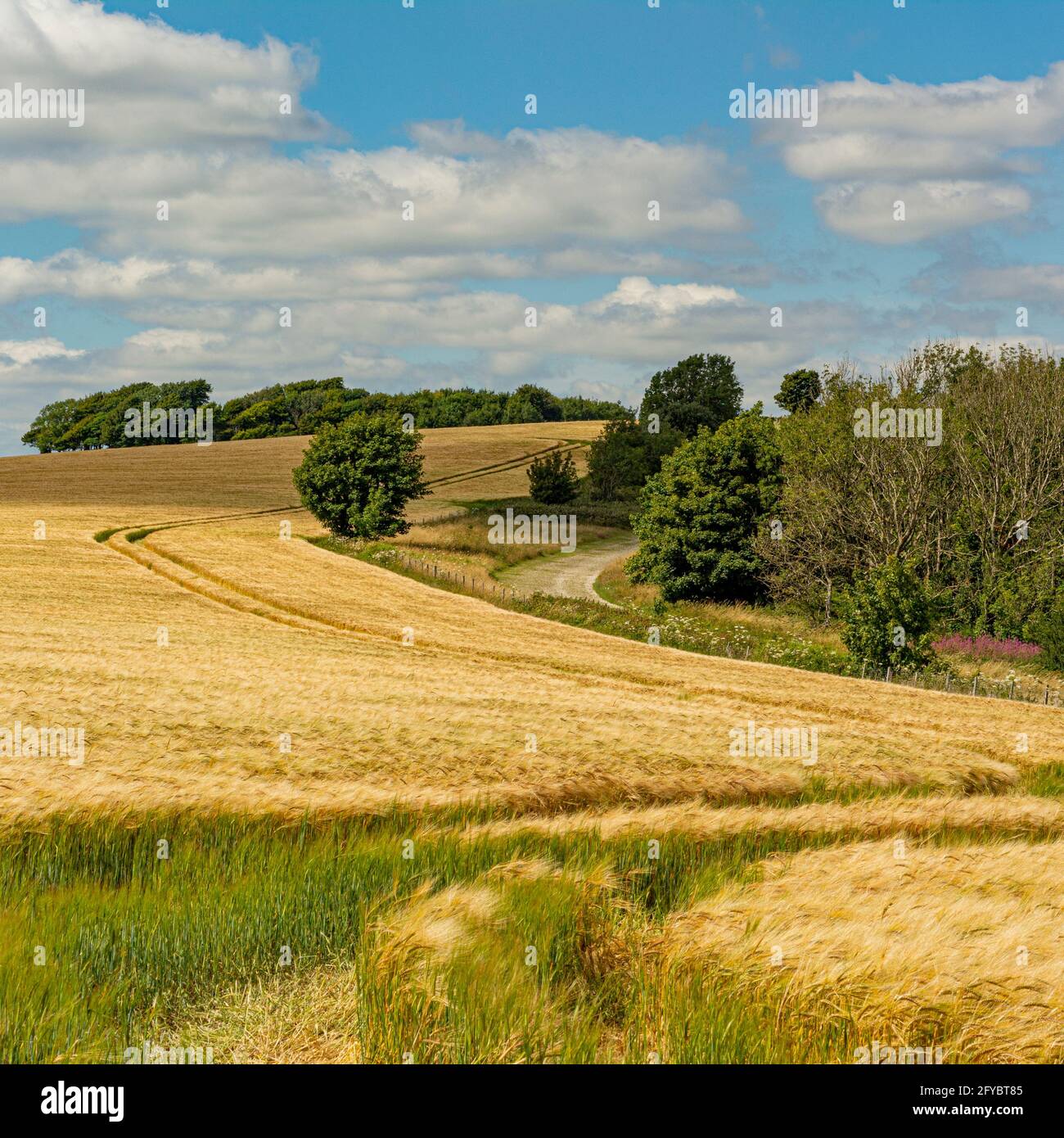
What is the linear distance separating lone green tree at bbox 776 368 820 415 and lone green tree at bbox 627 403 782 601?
65463 millimetres

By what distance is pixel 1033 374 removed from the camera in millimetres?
61875

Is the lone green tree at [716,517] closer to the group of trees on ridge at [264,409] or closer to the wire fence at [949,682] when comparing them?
the wire fence at [949,682]

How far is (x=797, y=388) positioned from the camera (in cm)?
13350

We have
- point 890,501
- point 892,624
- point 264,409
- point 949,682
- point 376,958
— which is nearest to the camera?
point 376,958

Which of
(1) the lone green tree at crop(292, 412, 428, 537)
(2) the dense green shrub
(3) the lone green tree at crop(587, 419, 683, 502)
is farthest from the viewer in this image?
(3) the lone green tree at crop(587, 419, 683, 502)

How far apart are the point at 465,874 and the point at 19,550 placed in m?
55.1

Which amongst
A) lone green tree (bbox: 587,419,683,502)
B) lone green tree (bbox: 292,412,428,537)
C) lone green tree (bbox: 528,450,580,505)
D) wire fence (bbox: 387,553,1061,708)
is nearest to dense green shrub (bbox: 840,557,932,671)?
wire fence (bbox: 387,553,1061,708)

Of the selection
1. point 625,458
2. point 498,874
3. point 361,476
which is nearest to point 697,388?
point 625,458

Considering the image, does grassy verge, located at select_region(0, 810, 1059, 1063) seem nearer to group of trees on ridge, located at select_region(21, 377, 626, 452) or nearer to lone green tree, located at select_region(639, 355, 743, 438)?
lone green tree, located at select_region(639, 355, 743, 438)

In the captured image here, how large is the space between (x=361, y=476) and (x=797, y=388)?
74792 millimetres

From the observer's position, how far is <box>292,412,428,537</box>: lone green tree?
3095 inches

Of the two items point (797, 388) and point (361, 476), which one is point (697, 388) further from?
point (361, 476)
